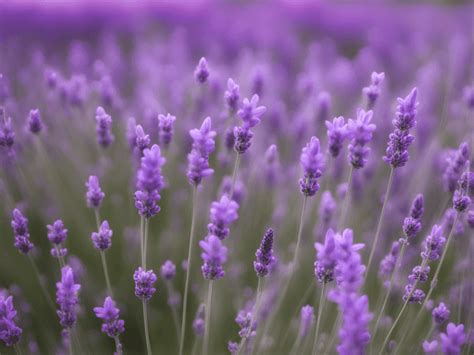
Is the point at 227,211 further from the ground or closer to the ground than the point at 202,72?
closer to the ground

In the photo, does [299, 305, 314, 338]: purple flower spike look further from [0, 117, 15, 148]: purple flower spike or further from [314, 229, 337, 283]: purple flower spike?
[0, 117, 15, 148]: purple flower spike

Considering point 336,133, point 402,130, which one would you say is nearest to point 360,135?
point 336,133

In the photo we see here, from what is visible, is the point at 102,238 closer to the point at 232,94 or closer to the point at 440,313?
the point at 232,94

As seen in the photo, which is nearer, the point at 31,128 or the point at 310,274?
the point at 31,128

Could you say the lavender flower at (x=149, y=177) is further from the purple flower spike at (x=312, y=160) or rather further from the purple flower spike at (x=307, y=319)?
the purple flower spike at (x=307, y=319)

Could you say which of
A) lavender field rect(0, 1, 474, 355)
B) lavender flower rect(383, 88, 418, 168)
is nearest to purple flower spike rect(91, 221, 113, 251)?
lavender field rect(0, 1, 474, 355)

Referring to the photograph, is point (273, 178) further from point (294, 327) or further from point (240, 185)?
point (294, 327)

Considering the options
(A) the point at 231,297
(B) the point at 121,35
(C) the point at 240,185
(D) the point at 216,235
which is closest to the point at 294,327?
(A) the point at 231,297
